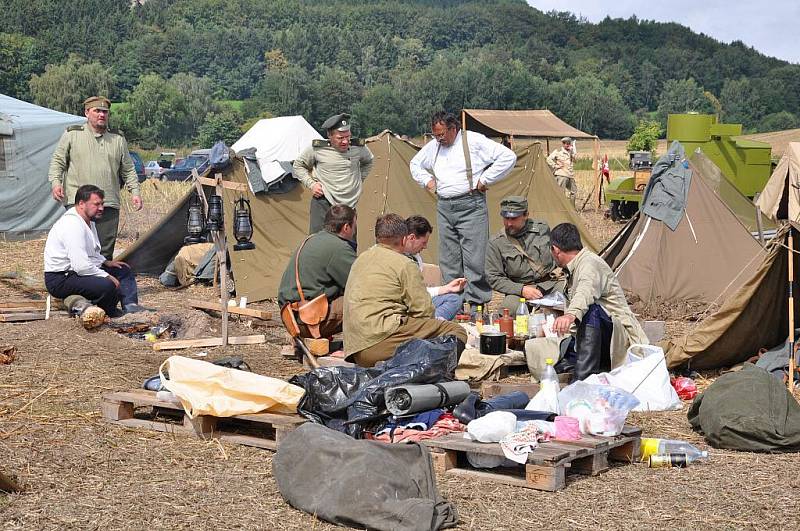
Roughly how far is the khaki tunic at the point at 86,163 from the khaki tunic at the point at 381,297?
372 cm

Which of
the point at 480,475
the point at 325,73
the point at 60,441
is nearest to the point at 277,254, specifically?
the point at 60,441

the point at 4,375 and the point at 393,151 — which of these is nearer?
the point at 4,375

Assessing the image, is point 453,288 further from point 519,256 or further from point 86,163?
point 86,163

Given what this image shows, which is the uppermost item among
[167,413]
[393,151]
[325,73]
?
[325,73]

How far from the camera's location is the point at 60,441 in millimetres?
5055

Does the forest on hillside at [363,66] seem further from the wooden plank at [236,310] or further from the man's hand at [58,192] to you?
the wooden plank at [236,310]

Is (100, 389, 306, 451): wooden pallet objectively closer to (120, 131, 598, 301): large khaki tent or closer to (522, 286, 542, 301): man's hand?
(522, 286, 542, 301): man's hand

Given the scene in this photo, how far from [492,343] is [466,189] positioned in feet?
6.86

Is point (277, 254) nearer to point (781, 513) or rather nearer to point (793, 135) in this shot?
point (781, 513)

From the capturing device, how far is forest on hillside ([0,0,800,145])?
3004 inches

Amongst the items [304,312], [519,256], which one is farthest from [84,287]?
[519,256]

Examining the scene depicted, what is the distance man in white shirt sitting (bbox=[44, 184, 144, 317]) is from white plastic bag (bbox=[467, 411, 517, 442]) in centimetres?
428

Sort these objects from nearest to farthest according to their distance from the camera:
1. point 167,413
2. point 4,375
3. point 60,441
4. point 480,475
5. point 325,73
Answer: point 480,475, point 60,441, point 167,413, point 4,375, point 325,73

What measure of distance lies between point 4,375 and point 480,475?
3.35 meters
